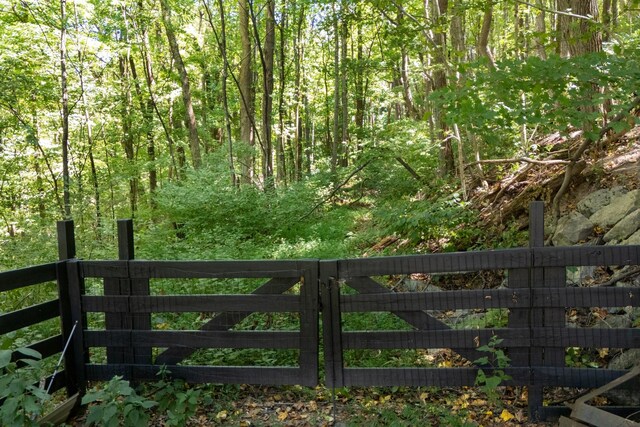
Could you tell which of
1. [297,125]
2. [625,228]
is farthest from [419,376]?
[297,125]

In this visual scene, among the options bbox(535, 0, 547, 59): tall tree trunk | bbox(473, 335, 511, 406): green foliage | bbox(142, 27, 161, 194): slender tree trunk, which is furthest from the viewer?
bbox(142, 27, 161, 194): slender tree trunk

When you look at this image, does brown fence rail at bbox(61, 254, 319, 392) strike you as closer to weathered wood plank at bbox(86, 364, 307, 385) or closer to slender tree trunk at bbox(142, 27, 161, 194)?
weathered wood plank at bbox(86, 364, 307, 385)

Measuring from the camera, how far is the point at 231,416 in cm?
472

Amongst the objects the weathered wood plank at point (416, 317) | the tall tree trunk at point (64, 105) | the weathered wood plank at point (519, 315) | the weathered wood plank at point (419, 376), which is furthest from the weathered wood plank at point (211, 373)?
the tall tree trunk at point (64, 105)

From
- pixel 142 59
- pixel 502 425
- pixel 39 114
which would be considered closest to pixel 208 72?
pixel 142 59

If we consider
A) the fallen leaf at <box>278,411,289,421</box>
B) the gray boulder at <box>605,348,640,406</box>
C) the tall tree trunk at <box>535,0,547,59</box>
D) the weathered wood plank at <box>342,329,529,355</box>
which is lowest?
the fallen leaf at <box>278,411,289,421</box>

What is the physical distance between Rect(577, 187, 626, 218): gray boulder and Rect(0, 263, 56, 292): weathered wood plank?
276 inches

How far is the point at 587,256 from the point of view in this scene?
4.27m

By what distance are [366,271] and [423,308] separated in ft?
1.96

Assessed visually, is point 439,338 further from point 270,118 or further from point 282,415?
point 270,118


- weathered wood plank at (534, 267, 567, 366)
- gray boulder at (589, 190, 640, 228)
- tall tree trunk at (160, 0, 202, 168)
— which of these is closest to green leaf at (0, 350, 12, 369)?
weathered wood plank at (534, 267, 567, 366)

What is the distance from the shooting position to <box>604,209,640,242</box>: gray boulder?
6.38 m

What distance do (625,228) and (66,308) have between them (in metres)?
6.63

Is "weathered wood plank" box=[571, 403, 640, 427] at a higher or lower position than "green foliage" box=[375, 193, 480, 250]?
lower
